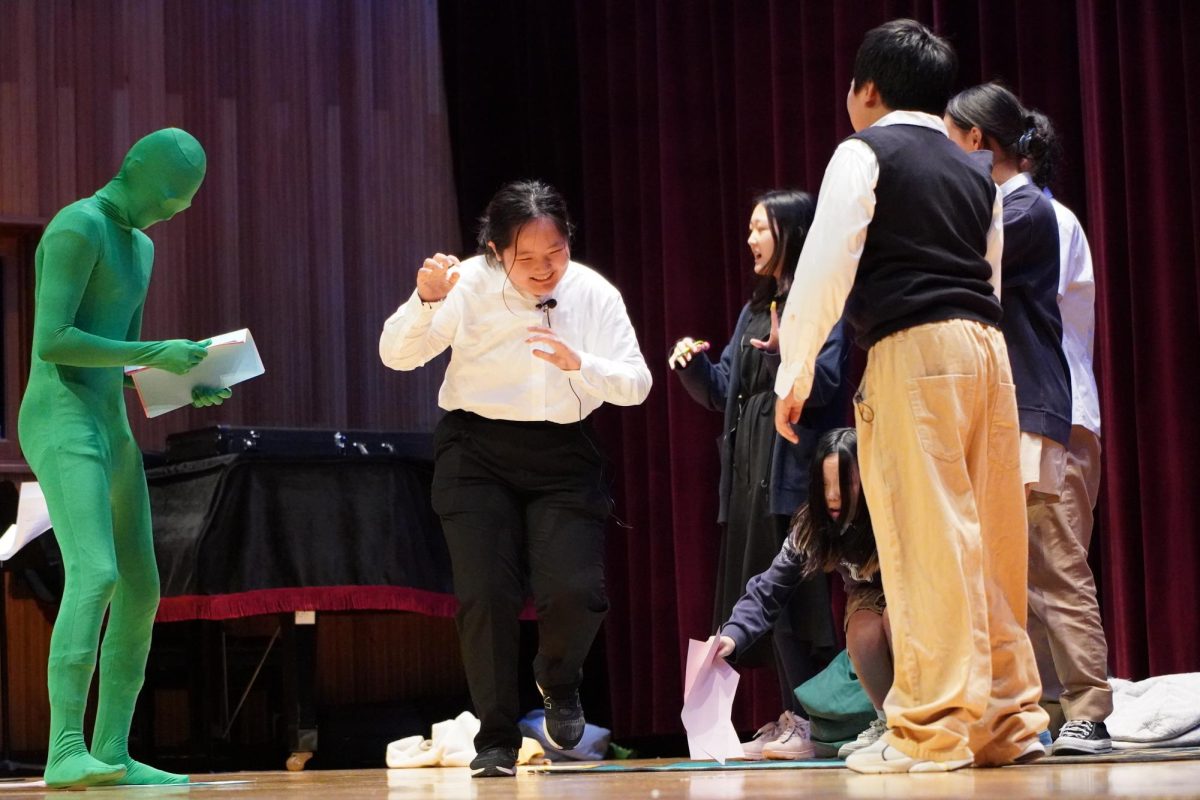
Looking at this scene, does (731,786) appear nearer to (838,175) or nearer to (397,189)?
(838,175)

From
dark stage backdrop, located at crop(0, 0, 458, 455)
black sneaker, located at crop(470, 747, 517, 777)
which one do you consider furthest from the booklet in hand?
dark stage backdrop, located at crop(0, 0, 458, 455)

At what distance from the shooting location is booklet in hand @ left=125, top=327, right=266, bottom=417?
3193 millimetres

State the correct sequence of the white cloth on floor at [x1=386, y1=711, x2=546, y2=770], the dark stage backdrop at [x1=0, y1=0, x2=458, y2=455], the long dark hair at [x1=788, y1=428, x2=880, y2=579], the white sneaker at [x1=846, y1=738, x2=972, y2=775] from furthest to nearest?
the dark stage backdrop at [x1=0, y1=0, x2=458, y2=455] → the white cloth on floor at [x1=386, y1=711, x2=546, y2=770] → the long dark hair at [x1=788, y1=428, x2=880, y2=579] → the white sneaker at [x1=846, y1=738, x2=972, y2=775]

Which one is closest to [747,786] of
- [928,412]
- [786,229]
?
[928,412]

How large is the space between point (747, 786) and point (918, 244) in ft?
3.11

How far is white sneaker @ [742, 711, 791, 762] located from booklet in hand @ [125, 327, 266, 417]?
1528mm

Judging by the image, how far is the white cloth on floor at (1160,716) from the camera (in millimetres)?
3301

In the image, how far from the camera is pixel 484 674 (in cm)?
321

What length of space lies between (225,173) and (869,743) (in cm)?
366

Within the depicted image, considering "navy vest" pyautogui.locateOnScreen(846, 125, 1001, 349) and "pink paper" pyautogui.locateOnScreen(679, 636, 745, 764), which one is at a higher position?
"navy vest" pyautogui.locateOnScreen(846, 125, 1001, 349)

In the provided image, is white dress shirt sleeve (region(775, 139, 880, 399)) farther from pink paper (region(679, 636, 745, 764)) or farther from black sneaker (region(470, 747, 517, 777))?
black sneaker (region(470, 747, 517, 777))

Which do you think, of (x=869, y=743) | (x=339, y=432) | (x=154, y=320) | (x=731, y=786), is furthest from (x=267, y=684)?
(x=731, y=786)

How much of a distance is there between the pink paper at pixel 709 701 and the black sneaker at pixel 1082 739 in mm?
652

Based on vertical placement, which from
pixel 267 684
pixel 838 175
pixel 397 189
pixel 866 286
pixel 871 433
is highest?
pixel 397 189
